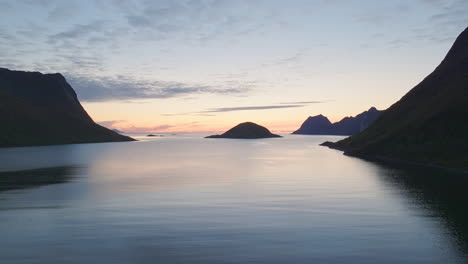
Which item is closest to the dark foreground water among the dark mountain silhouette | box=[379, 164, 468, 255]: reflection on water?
box=[379, 164, 468, 255]: reflection on water

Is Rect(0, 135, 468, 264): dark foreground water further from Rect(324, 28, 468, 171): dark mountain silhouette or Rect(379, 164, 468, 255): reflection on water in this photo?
Rect(324, 28, 468, 171): dark mountain silhouette

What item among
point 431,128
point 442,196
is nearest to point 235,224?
point 442,196

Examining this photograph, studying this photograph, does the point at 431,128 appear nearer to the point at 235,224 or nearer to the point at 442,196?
the point at 442,196

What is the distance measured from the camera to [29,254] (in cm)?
2536

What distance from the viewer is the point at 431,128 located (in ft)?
421

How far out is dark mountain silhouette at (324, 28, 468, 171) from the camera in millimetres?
106000

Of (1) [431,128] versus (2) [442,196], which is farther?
(1) [431,128]

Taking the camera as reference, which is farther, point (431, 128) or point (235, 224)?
point (431, 128)

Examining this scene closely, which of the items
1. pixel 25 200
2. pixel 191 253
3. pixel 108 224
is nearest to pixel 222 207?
pixel 108 224

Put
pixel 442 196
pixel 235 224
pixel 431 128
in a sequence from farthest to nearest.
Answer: pixel 431 128 → pixel 442 196 → pixel 235 224

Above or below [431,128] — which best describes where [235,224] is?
below


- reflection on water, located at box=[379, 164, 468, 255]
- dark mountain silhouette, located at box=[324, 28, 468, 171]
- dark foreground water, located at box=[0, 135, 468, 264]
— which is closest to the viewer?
dark foreground water, located at box=[0, 135, 468, 264]

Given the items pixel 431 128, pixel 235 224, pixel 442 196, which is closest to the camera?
pixel 235 224

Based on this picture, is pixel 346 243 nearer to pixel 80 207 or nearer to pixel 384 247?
pixel 384 247
